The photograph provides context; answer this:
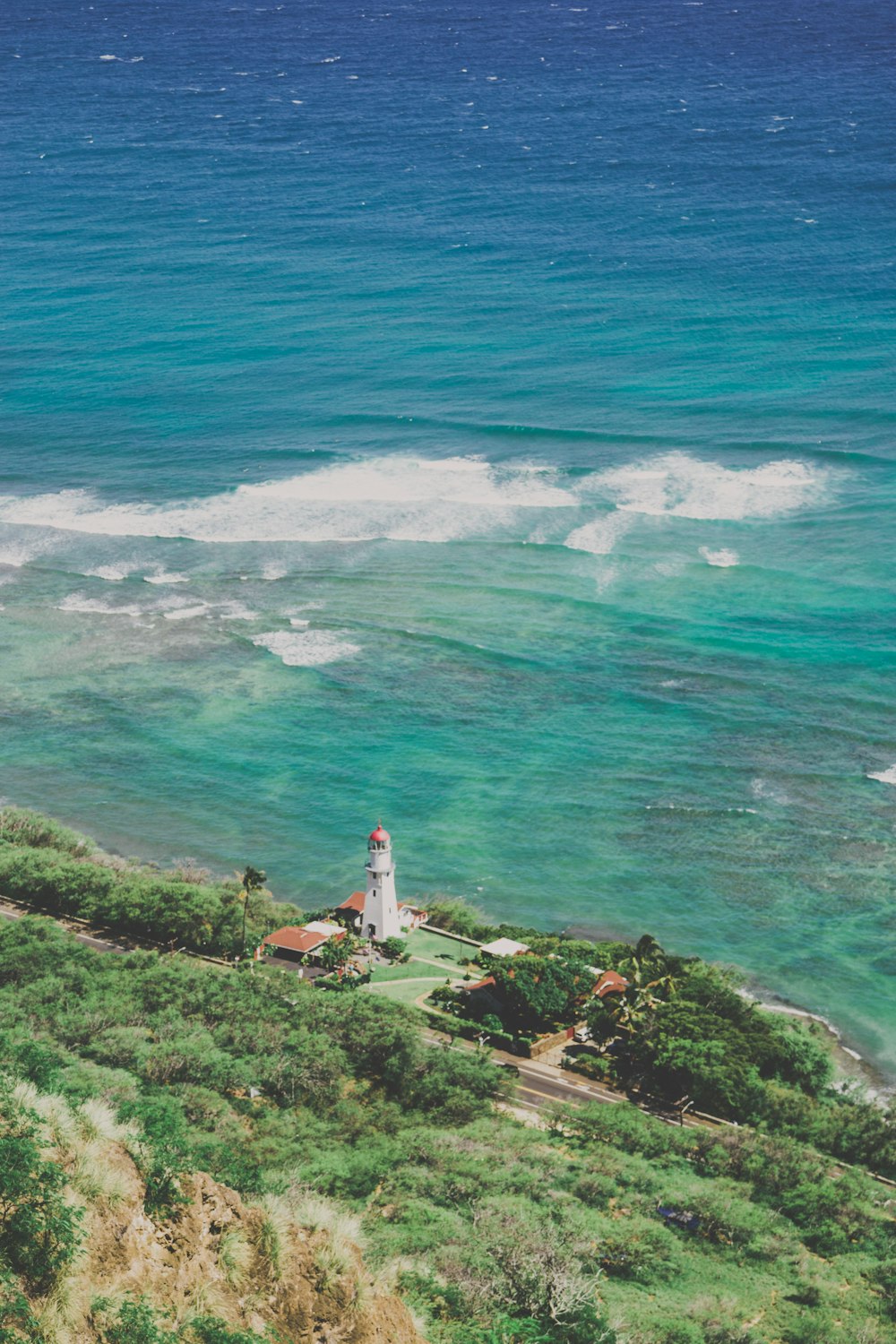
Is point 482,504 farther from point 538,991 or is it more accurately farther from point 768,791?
point 538,991

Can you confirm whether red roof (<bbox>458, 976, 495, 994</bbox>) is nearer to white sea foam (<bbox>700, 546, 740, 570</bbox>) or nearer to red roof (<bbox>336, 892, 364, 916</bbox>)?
red roof (<bbox>336, 892, 364, 916</bbox>)

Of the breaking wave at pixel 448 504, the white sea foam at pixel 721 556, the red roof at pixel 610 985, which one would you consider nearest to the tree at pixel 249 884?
the red roof at pixel 610 985

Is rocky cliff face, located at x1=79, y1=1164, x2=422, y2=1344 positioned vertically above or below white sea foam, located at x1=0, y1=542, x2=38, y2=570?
above

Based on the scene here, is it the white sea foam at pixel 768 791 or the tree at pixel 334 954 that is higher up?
the white sea foam at pixel 768 791

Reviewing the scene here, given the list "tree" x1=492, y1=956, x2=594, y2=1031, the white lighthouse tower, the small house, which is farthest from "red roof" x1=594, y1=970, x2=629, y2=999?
the small house

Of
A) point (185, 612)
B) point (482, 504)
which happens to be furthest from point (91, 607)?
point (482, 504)

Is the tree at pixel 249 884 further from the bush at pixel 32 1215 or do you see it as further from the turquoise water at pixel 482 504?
the bush at pixel 32 1215

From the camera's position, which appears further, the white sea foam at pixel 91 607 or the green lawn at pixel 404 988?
the white sea foam at pixel 91 607
